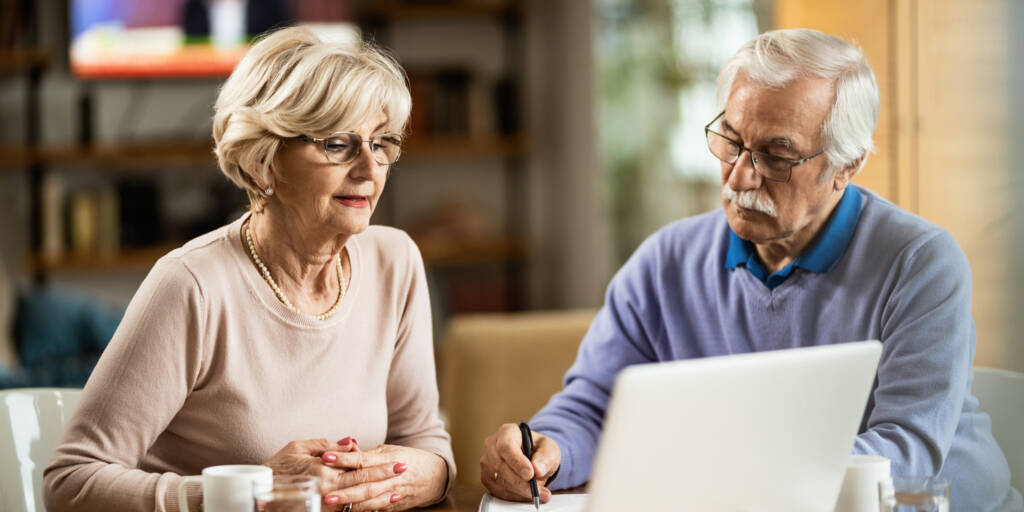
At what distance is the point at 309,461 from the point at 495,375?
3.94 ft

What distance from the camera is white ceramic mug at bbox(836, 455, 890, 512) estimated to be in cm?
115

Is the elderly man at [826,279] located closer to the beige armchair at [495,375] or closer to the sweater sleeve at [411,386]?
the sweater sleeve at [411,386]

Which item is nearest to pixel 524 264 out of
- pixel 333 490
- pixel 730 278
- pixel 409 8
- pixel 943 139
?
pixel 409 8

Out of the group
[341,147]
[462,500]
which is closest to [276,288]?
[341,147]

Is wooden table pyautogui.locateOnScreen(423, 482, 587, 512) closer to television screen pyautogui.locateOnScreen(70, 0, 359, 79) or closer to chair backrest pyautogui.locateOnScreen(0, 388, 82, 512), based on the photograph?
chair backrest pyautogui.locateOnScreen(0, 388, 82, 512)

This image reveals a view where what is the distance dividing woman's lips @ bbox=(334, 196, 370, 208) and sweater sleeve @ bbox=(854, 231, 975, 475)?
2.37 ft

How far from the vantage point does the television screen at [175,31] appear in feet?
15.3

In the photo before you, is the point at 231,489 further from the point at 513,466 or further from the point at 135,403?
the point at 513,466

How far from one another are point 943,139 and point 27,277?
3.93m

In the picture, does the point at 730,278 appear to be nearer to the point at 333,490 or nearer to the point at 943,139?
the point at 333,490

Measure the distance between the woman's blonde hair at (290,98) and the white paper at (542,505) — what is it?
517 millimetres

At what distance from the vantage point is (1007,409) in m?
1.56

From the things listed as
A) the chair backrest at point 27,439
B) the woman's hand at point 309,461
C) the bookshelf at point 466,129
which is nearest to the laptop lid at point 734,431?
the woman's hand at point 309,461

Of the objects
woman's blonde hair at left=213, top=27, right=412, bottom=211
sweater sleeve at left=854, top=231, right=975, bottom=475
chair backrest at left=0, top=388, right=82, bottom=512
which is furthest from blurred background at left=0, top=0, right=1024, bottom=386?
sweater sleeve at left=854, top=231, right=975, bottom=475
